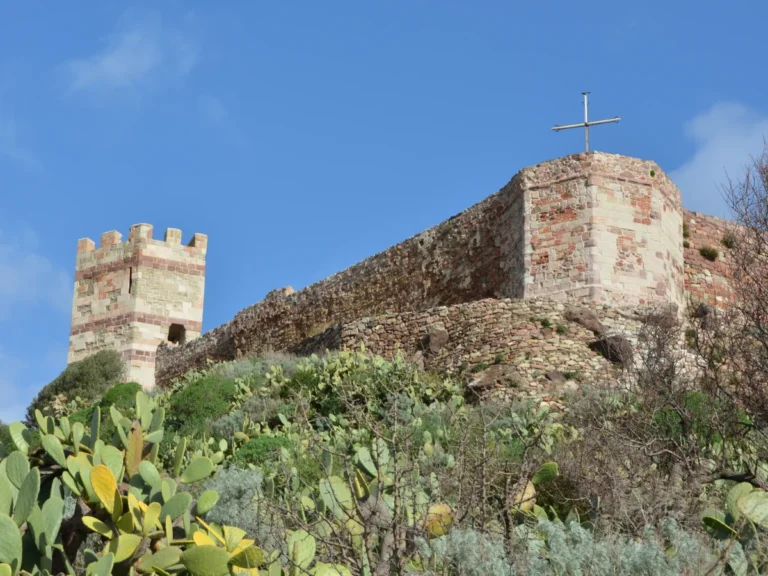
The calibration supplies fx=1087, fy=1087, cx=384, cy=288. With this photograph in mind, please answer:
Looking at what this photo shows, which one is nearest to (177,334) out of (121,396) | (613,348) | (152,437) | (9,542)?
(121,396)

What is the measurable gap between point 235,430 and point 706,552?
978 cm

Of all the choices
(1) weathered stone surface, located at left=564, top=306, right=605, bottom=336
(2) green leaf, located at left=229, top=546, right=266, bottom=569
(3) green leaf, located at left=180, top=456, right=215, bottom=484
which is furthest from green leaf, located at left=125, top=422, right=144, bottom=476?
(1) weathered stone surface, located at left=564, top=306, right=605, bottom=336

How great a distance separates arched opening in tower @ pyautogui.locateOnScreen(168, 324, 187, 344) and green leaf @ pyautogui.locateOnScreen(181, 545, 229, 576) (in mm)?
25157

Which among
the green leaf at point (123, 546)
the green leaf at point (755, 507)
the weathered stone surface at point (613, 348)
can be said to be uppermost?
the weathered stone surface at point (613, 348)

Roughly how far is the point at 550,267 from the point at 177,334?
1551cm

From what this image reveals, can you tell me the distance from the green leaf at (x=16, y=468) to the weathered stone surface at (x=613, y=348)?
39.3 ft

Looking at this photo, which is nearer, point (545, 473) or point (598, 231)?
point (545, 473)

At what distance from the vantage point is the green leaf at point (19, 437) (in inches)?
245

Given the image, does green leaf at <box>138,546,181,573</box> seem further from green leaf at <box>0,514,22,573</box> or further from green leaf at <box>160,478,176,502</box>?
green leaf at <box>0,514,22,573</box>

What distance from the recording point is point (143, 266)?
29.7 meters

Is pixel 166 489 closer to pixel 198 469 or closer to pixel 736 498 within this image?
pixel 198 469

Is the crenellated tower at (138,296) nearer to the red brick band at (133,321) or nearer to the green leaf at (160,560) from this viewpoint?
the red brick band at (133,321)

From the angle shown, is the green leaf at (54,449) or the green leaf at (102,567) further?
the green leaf at (54,449)

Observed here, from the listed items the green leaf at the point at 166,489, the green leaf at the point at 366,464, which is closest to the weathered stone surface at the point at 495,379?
the green leaf at the point at 366,464
